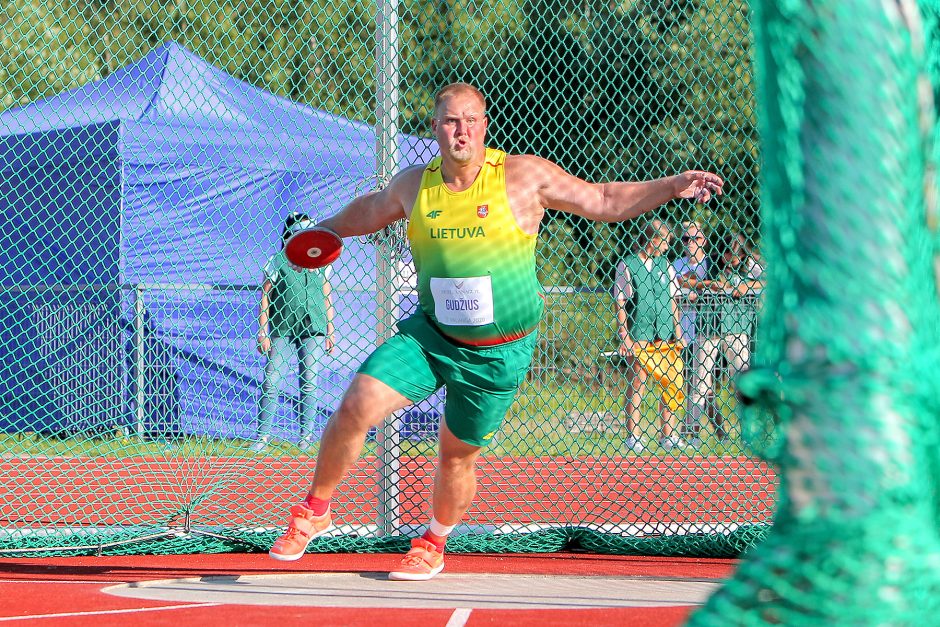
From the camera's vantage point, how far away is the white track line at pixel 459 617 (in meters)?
4.28

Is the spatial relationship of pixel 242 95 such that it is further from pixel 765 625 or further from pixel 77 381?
pixel 765 625

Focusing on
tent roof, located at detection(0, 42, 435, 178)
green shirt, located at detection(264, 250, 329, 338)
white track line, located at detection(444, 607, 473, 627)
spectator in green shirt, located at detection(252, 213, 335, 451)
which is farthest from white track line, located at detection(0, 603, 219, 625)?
tent roof, located at detection(0, 42, 435, 178)

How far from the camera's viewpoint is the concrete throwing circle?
479 cm

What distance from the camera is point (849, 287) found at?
2.22 metres

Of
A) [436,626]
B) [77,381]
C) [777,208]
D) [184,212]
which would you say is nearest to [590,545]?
[436,626]

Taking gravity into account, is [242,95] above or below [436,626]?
above

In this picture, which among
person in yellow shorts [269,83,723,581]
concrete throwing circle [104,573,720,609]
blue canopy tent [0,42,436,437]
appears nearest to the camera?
concrete throwing circle [104,573,720,609]

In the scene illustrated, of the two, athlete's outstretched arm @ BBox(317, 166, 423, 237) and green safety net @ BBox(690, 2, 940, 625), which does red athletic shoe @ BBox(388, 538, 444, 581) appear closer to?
athlete's outstretched arm @ BBox(317, 166, 423, 237)

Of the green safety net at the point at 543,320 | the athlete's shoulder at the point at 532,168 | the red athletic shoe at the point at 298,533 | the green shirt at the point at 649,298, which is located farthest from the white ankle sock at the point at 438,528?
the green shirt at the point at 649,298

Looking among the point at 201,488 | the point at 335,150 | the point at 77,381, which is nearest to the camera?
the point at 201,488

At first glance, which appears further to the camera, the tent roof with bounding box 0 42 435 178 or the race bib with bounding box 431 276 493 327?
the tent roof with bounding box 0 42 435 178

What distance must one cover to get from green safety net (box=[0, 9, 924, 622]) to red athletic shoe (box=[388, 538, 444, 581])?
32.7 inches

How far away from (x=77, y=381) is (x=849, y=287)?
30.5 ft

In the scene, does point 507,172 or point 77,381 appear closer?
point 507,172
